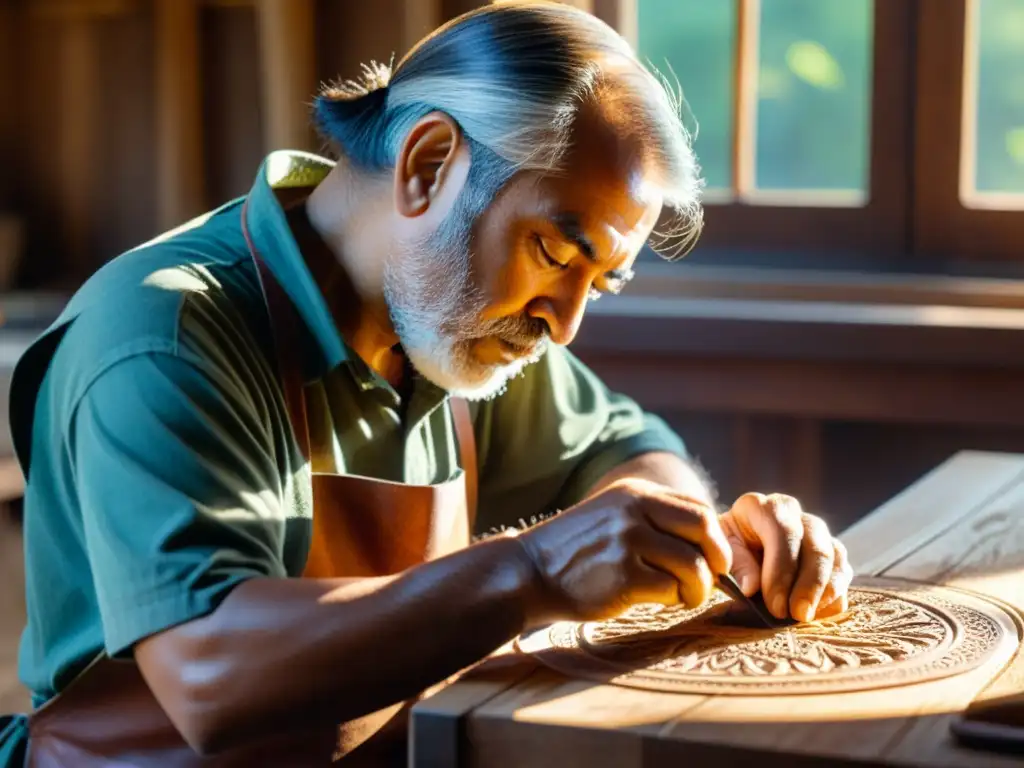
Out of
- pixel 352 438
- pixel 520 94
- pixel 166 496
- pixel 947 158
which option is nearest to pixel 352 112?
pixel 520 94

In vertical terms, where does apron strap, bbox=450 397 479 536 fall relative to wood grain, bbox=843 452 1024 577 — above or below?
above

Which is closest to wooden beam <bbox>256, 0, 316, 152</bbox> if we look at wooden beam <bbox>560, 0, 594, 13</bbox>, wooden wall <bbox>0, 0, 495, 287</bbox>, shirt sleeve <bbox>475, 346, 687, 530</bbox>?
wooden wall <bbox>0, 0, 495, 287</bbox>


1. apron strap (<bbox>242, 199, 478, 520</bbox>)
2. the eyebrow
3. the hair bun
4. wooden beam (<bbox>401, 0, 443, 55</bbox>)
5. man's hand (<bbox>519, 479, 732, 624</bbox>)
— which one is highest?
wooden beam (<bbox>401, 0, 443, 55</bbox>)

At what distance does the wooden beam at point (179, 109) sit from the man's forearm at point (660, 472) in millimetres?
1777

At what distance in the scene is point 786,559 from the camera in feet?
5.18

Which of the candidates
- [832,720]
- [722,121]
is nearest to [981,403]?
[722,121]

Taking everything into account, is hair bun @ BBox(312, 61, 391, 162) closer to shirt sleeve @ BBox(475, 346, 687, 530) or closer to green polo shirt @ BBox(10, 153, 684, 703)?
green polo shirt @ BBox(10, 153, 684, 703)

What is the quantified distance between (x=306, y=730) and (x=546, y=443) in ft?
2.46

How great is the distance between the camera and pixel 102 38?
3674 mm

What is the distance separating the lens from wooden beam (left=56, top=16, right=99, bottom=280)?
12.1 ft

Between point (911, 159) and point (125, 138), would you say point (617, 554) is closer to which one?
point (911, 159)

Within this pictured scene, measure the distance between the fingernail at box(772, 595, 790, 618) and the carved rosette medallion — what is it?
2cm

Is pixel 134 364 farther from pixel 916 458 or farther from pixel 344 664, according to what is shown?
pixel 916 458

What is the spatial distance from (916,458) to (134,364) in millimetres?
2024
